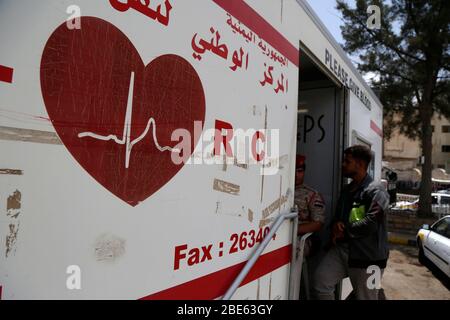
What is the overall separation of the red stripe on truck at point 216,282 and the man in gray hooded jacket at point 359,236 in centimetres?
89

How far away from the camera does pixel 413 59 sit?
1204 cm

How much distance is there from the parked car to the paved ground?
18cm

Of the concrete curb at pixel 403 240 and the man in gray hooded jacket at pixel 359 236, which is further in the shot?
the concrete curb at pixel 403 240

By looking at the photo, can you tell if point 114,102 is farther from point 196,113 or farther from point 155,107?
point 196,113

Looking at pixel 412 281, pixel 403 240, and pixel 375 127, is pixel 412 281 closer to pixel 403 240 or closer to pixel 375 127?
pixel 375 127

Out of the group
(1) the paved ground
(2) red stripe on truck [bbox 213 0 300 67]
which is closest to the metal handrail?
(2) red stripe on truck [bbox 213 0 300 67]

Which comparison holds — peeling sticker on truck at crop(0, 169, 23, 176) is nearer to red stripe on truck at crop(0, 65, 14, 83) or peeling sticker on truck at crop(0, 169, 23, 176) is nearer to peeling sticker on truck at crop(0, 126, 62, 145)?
peeling sticker on truck at crop(0, 126, 62, 145)

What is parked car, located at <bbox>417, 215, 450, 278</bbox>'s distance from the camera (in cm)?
590

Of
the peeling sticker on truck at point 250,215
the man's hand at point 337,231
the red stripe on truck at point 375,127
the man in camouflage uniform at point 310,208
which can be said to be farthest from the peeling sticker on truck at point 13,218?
the red stripe on truck at point 375,127

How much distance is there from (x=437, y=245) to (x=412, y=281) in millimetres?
812

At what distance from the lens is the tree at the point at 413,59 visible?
11203mm

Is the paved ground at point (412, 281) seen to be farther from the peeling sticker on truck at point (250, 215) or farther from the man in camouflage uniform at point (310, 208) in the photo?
the peeling sticker on truck at point (250, 215)
